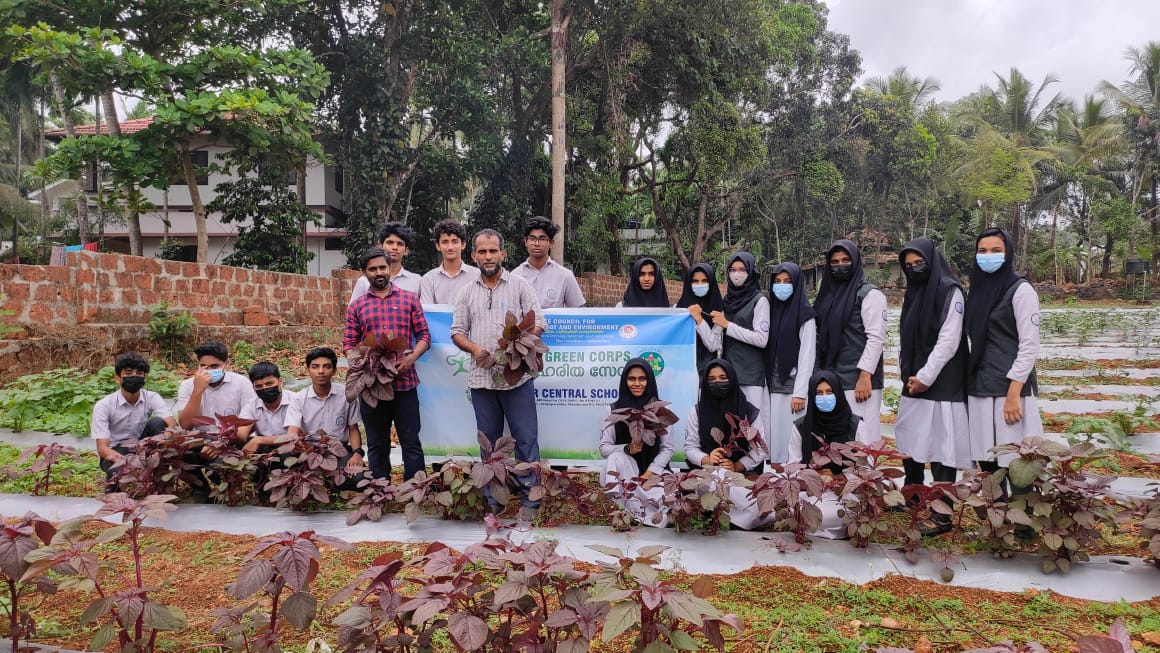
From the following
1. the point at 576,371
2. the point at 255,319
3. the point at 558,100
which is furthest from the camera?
the point at 558,100

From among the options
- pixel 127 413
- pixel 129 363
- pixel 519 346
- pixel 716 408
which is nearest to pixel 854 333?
pixel 716 408

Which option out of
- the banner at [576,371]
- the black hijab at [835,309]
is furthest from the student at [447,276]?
the black hijab at [835,309]

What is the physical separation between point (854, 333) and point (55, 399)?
6649 mm

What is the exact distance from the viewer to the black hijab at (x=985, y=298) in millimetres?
3566

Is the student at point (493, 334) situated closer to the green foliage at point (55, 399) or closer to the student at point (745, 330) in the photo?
the student at point (745, 330)

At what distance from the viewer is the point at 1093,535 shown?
2.97m

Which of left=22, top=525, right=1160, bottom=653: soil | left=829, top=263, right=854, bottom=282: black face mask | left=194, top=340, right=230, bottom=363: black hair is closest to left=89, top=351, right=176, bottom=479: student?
left=194, top=340, right=230, bottom=363: black hair

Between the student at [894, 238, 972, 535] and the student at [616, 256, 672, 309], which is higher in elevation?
the student at [616, 256, 672, 309]

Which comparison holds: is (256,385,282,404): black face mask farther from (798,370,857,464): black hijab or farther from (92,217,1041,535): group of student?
(798,370,857,464): black hijab

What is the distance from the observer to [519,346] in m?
3.77

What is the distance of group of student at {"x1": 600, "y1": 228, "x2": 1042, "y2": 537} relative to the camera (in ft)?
11.6

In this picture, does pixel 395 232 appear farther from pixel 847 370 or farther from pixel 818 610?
pixel 818 610

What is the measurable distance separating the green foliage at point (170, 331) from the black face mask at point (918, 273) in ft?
24.9

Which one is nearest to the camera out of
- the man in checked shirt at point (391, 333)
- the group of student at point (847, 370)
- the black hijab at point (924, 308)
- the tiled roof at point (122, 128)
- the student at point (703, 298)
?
the group of student at point (847, 370)
